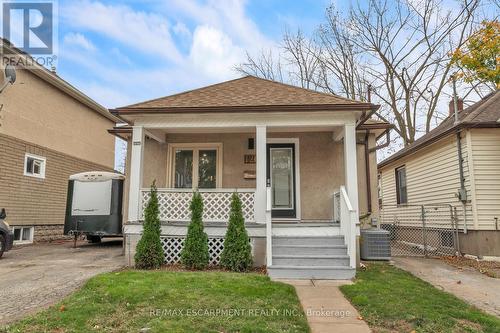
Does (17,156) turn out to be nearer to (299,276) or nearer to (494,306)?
(299,276)

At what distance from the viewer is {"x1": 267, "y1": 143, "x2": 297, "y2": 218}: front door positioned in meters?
9.28

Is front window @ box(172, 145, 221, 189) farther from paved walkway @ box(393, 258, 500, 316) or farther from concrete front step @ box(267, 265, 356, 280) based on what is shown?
paved walkway @ box(393, 258, 500, 316)

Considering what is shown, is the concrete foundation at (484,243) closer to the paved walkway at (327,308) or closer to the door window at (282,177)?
the door window at (282,177)

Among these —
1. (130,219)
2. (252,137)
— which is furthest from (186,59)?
(130,219)

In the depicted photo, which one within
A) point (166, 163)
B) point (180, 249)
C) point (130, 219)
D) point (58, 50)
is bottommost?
point (180, 249)

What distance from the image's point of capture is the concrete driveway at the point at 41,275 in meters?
4.82

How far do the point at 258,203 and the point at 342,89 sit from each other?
16.3 metres

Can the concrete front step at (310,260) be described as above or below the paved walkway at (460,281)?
above

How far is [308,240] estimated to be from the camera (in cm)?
757

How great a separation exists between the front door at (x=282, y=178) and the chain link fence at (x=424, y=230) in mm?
3558

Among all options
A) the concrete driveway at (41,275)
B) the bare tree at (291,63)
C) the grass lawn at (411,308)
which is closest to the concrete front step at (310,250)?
the grass lawn at (411,308)

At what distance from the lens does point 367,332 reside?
12.8 feet

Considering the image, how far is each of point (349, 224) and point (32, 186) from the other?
1097cm
